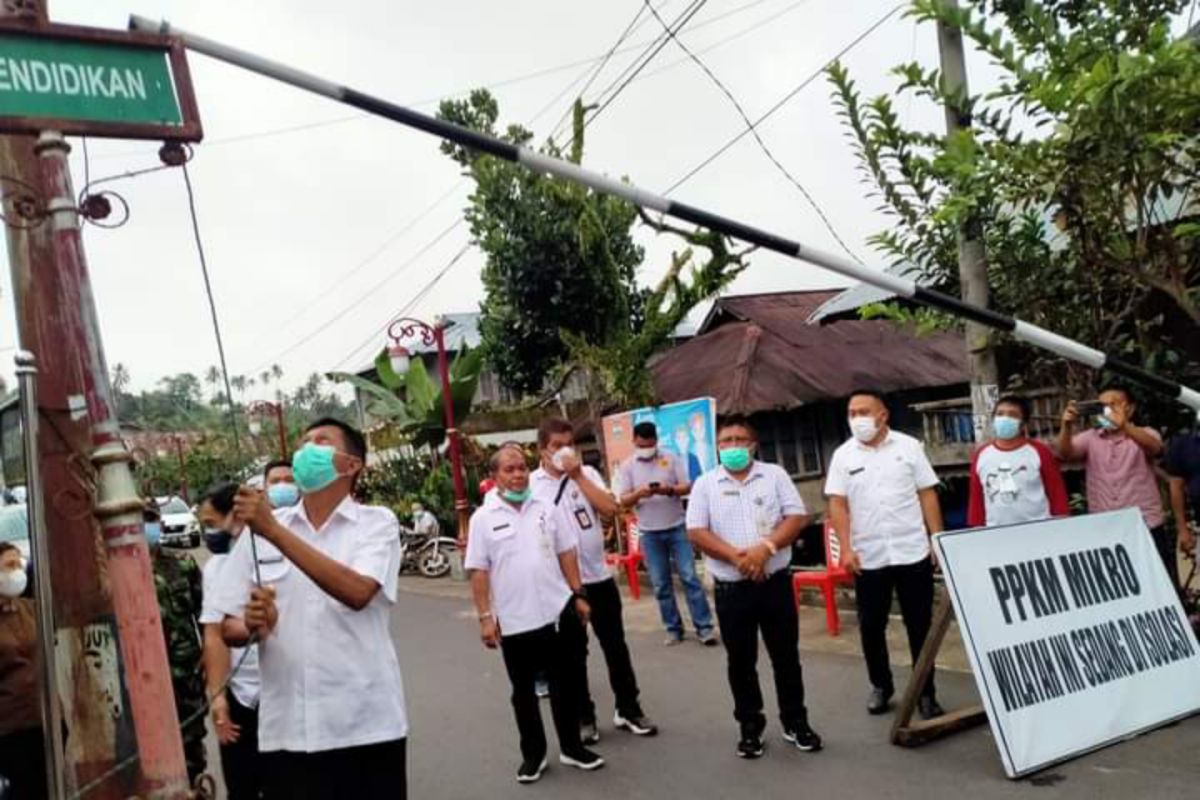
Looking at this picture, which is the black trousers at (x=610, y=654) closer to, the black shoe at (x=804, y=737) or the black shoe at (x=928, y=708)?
the black shoe at (x=804, y=737)

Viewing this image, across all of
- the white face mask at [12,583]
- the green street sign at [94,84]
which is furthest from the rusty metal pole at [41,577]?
the white face mask at [12,583]

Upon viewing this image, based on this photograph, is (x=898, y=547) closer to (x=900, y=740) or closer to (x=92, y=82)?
(x=900, y=740)

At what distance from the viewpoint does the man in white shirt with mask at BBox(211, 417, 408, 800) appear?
2.83 meters

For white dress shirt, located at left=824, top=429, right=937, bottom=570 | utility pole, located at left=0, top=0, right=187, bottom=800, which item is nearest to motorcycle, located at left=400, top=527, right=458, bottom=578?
white dress shirt, located at left=824, top=429, right=937, bottom=570

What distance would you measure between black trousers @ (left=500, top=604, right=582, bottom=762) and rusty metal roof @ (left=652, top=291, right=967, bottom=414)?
31.7 ft

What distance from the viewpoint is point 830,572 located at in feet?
24.8

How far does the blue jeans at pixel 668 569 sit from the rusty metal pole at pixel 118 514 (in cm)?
572

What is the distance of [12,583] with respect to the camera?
3.44 m

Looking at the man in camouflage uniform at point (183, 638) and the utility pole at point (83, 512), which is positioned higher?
the utility pole at point (83, 512)

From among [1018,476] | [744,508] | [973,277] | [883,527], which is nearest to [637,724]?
[744,508]

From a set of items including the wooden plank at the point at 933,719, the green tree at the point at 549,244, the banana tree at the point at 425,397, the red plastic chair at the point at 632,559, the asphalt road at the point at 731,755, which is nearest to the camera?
the asphalt road at the point at 731,755

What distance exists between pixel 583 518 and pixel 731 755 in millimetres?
1563

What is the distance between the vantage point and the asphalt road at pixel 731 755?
4.26m

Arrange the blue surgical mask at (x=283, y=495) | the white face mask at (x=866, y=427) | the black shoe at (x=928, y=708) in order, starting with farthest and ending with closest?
the white face mask at (x=866, y=427) < the black shoe at (x=928, y=708) < the blue surgical mask at (x=283, y=495)
